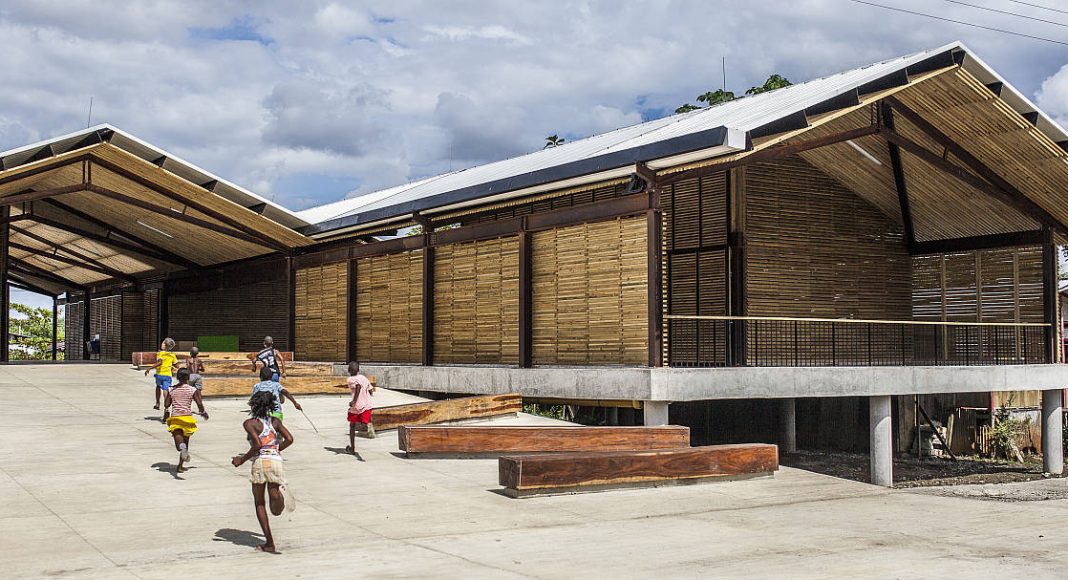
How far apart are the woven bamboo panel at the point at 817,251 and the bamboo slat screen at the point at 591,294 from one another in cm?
495

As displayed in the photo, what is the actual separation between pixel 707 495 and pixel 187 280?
28.0 metres

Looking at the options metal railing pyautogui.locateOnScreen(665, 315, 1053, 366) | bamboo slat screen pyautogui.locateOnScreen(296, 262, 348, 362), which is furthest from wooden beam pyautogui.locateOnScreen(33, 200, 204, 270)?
metal railing pyautogui.locateOnScreen(665, 315, 1053, 366)

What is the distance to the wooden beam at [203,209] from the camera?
25422 millimetres

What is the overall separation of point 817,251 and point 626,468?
11691 mm

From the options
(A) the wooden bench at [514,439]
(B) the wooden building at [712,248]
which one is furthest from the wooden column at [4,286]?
(A) the wooden bench at [514,439]

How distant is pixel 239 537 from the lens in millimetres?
10250

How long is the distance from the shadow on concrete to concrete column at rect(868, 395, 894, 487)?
12.3 m

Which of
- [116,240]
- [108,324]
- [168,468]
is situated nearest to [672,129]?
[168,468]

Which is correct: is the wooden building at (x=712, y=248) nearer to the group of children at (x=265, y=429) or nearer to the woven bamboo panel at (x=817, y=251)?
the woven bamboo panel at (x=817, y=251)

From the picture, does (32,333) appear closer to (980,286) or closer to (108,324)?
(108,324)

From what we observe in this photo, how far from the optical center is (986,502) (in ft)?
49.5

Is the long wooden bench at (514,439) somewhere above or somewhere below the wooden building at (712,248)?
below

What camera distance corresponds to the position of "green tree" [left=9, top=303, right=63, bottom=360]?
58.3 m

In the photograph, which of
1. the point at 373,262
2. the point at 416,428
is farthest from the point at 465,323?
the point at 416,428
